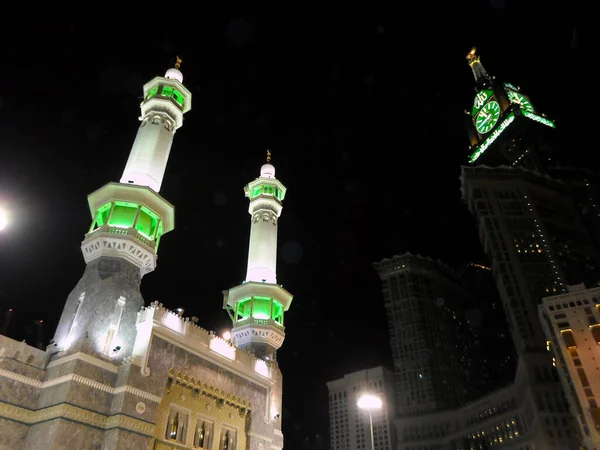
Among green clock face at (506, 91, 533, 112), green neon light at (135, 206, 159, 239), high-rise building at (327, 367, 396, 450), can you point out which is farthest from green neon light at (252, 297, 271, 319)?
high-rise building at (327, 367, 396, 450)

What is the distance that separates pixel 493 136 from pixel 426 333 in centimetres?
4098

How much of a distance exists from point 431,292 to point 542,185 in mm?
38695

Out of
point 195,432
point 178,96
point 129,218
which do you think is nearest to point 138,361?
point 195,432

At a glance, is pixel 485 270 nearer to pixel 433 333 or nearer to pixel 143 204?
pixel 433 333

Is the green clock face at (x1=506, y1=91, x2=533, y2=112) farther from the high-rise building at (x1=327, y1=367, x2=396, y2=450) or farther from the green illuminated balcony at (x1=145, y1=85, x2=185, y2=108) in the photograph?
the green illuminated balcony at (x1=145, y1=85, x2=185, y2=108)

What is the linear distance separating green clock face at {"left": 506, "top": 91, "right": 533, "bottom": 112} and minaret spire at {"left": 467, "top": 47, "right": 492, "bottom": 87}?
6590 millimetres

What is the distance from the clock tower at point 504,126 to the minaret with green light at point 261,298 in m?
59.9

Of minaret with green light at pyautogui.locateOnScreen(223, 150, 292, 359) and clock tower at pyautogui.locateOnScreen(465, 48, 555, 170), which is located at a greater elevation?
clock tower at pyautogui.locateOnScreen(465, 48, 555, 170)

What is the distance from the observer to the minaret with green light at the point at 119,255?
2228 centimetres

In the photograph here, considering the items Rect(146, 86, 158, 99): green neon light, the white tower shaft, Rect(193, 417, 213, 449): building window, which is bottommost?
Rect(193, 417, 213, 449): building window

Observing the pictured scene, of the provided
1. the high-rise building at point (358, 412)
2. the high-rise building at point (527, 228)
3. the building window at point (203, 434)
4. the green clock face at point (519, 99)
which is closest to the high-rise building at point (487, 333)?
the high-rise building at point (358, 412)

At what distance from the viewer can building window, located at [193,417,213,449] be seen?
23922 millimetres

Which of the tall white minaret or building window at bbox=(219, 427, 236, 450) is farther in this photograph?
the tall white minaret

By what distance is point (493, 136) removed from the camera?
89312 millimetres
